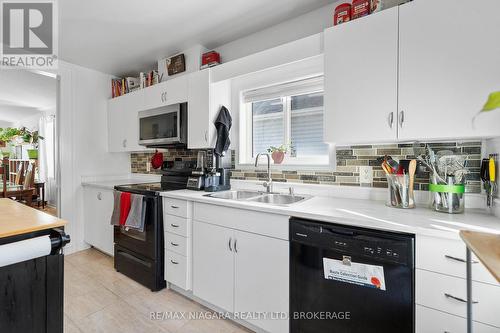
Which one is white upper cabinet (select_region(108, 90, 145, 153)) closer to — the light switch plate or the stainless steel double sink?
the stainless steel double sink

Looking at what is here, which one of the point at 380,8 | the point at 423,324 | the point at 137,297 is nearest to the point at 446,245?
the point at 423,324

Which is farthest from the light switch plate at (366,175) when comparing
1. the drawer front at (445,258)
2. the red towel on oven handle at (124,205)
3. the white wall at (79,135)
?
the white wall at (79,135)

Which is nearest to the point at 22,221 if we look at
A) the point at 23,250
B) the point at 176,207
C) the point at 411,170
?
the point at 23,250

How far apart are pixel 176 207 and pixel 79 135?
2.06 meters

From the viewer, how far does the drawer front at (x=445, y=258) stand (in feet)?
3.11

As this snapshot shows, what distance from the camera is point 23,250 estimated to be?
930 mm

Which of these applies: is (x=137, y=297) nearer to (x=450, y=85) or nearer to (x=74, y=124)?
(x=74, y=124)

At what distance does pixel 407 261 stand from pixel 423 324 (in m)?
0.28

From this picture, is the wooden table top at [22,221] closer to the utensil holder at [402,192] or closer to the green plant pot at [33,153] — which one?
the utensil holder at [402,192]

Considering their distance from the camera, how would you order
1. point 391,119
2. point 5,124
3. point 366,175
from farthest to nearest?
point 5,124, point 366,175, point 391,119

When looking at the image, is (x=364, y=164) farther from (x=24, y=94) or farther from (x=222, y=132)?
(x=24, y=94)

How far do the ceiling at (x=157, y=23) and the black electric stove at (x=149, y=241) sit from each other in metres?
1.26

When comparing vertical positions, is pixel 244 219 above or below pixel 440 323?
above

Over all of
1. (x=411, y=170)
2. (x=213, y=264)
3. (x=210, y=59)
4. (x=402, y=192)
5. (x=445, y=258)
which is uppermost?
(x=210, y=59)
